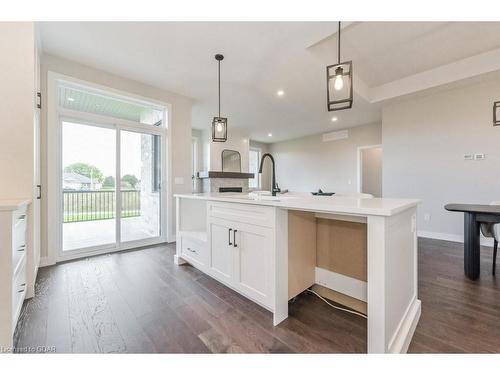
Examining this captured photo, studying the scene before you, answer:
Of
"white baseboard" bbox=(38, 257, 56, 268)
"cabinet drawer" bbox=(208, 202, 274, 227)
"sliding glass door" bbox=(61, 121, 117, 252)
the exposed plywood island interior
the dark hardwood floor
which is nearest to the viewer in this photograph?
the dark hardwood floor

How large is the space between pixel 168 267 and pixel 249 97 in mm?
3414

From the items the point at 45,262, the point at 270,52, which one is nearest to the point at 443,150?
the point at 270,52

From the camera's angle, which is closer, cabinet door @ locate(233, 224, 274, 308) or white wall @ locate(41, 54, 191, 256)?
cabinet door @ locate(233, 224, 274, 308)

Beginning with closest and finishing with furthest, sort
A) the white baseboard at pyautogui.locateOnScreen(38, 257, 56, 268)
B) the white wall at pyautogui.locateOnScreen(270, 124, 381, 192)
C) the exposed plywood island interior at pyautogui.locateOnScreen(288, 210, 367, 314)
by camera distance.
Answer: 1. the exposed plywood island interior at pyautogui.locateOnScreen(288, 210, 367, 314)
2. the white baseboard at pyautogui.locateOnScreen(38, 257, 56, 268)
3. the white wall at pyautogui.locateOnScreen(270, 124, 381, 192)

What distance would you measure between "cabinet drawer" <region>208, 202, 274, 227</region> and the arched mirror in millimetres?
4668

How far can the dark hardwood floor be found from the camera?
4.44 ft

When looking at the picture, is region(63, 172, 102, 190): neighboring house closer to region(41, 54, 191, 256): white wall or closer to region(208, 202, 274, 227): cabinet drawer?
region(41, 54, 191, 256): white wall

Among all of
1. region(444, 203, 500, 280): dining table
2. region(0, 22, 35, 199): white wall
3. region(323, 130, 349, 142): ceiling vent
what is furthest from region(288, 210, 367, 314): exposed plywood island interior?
region(323, 130, 349, 142): ceiling vent

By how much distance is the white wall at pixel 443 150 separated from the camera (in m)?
3.44

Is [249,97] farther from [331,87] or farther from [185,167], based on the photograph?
[331,87]

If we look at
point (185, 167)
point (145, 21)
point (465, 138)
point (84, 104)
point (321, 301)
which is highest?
point (145, 21)

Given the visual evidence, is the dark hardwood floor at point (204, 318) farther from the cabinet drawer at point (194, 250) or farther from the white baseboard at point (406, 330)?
the cabinet drawer at point (194, 250)
